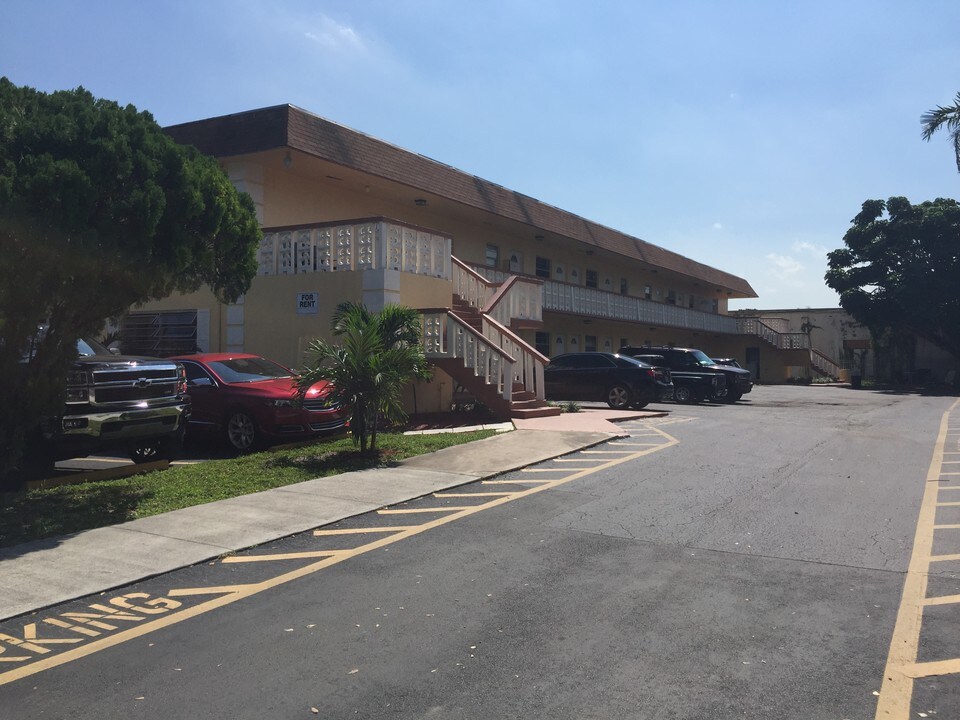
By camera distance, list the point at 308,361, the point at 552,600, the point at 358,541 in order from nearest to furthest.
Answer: the point at 552,600 → the point at 358,541 → the point at 308,361

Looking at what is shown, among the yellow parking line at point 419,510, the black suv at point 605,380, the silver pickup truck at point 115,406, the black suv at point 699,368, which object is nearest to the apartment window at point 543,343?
the black suv at point 699,368

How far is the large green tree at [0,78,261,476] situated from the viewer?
7543 millimetres

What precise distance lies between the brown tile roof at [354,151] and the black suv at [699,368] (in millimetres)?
6164

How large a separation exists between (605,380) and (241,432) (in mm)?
11981

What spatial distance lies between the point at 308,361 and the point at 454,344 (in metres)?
3.00

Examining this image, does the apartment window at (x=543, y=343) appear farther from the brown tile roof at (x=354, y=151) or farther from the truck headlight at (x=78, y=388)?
the truck headlight at (x=78, y=388)

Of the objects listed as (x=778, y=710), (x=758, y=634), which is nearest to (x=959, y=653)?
(x=758, y=634)

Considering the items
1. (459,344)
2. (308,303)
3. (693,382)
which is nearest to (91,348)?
(308,303)

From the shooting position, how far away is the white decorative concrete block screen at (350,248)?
1653 centimetres

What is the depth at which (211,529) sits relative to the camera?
25.1 feet

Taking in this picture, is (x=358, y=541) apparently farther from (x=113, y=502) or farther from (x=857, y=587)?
(x=857, y=587)

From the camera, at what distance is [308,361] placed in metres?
16.1

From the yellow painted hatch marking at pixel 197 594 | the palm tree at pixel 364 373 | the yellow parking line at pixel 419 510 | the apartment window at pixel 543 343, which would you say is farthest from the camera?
the apartment window at pixel 543 343

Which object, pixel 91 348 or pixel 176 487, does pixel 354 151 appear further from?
pixel 176 487
